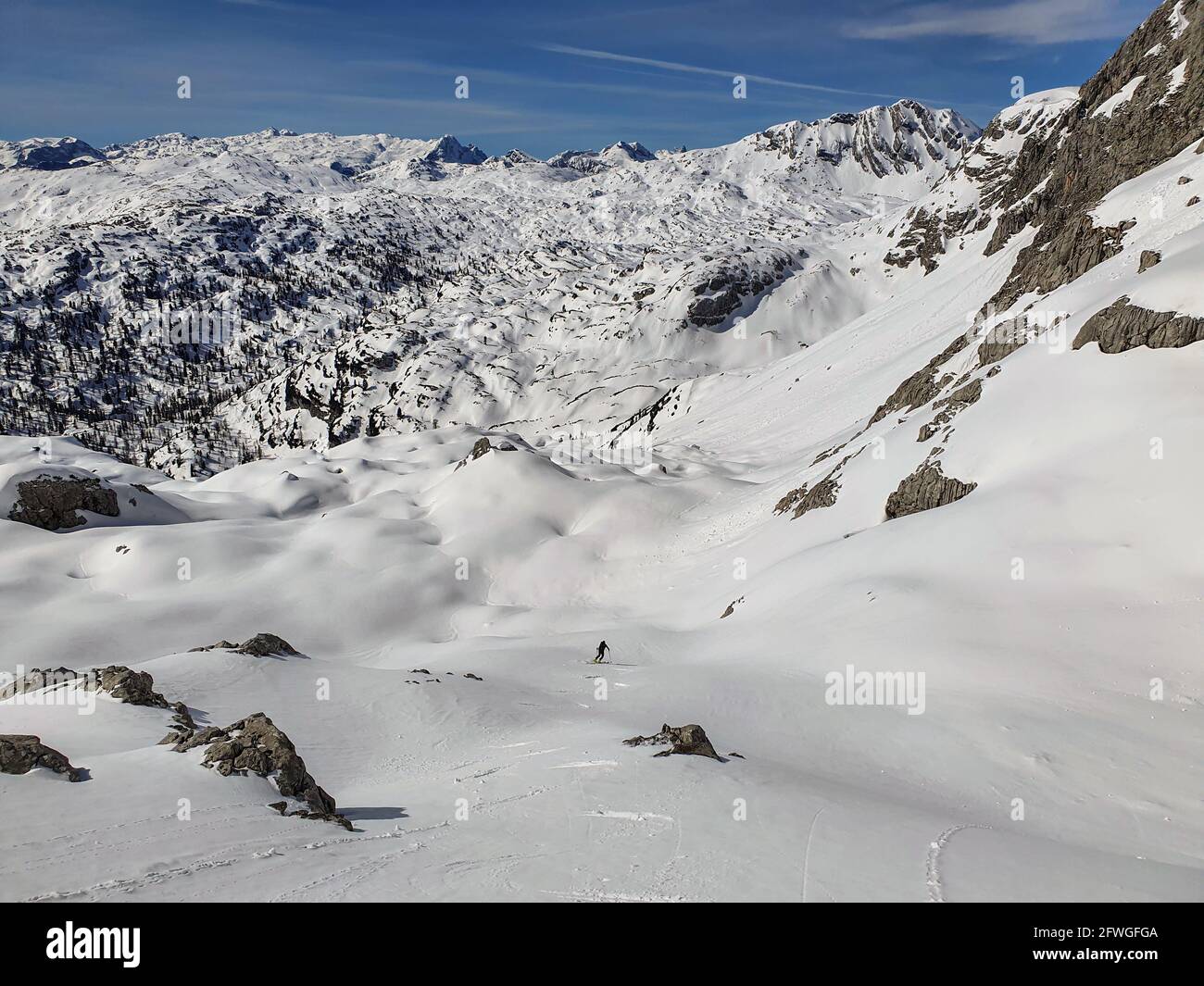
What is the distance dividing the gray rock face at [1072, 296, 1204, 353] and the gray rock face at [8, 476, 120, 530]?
261 ft

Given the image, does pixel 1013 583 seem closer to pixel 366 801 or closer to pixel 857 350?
pixel 366 801

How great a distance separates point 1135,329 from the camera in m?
31.6

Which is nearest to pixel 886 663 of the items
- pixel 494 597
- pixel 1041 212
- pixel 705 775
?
pixel 705 775

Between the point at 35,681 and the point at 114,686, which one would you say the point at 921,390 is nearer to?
the point at 114,686

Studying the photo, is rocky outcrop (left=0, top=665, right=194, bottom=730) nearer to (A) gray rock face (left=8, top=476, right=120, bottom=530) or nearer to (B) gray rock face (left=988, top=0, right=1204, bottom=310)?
(A) gray rock face (left=8, top=476, right=120, bottom=530)

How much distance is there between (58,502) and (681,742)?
2883 inches

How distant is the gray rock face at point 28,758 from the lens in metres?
11.8

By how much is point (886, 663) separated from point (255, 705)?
780 inches

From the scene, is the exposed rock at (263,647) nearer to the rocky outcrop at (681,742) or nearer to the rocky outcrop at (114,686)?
the rocky outcrop at (114,686)

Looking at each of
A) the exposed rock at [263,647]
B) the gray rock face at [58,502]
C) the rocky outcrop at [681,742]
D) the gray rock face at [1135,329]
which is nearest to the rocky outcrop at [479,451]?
the gray rock face at [58,502]

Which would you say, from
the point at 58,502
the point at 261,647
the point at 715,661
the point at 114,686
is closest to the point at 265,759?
the point at 114,686

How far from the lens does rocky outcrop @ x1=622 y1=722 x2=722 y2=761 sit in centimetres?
1670
